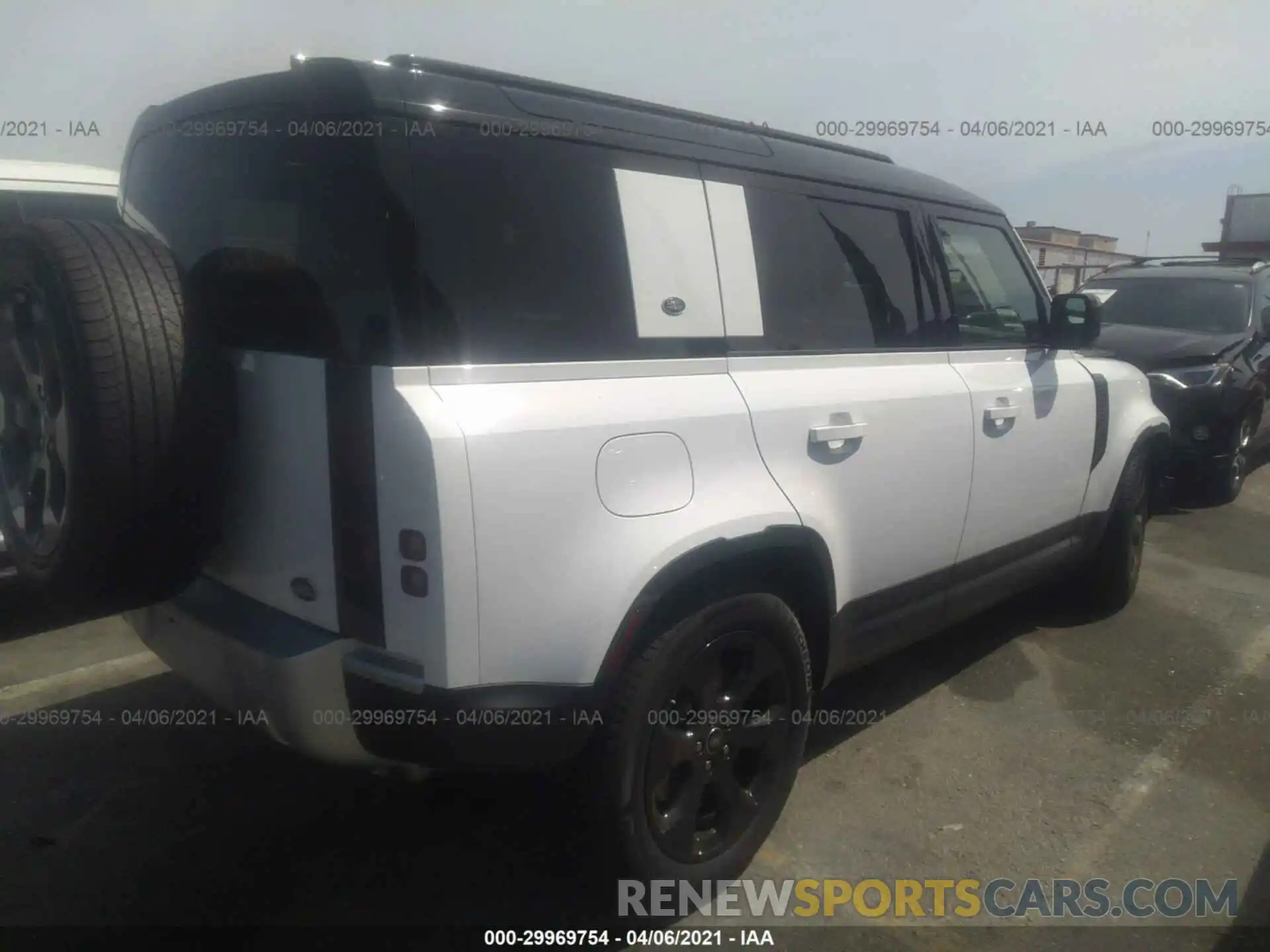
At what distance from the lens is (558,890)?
266 cm

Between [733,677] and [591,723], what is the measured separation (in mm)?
551

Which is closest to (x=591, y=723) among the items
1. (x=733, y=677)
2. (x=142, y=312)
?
(x=733, y=677)

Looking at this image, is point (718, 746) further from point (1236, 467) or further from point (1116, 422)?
point (1236, 467)

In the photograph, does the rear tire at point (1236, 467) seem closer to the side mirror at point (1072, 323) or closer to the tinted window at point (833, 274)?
the side mirror at point (1072, 323)

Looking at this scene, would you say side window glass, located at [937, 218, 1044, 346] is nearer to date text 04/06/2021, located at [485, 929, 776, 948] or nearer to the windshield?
date text 04/06/2021, located at [485, 929, 776, 948]

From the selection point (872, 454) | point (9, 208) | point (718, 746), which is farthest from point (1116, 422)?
point (9, 208)

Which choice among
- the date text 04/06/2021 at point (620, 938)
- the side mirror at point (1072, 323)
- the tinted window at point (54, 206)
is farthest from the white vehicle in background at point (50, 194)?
the side mirror at point (1072, 323)

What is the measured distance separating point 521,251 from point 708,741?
1.35 m

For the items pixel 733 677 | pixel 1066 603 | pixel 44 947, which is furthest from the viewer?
pixel 1066 603

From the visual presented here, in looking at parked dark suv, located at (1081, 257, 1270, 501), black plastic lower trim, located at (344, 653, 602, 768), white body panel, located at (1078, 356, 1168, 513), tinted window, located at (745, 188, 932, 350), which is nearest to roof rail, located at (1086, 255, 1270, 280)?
parked dark suv, located at (1081, 257, 1270, 501)

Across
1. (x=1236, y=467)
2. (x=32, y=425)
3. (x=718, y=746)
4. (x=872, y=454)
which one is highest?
(x=32, y=425)

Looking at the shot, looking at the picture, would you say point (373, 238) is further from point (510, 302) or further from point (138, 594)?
point (138, 594)

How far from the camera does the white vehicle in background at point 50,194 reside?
3947mm

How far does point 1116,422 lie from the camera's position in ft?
14.1
